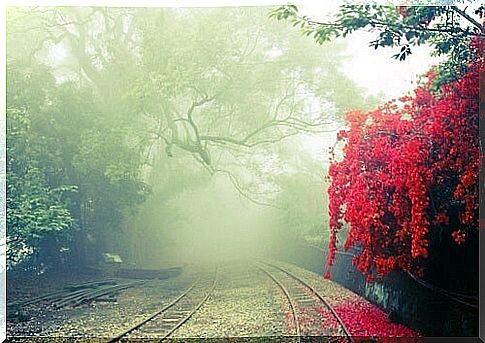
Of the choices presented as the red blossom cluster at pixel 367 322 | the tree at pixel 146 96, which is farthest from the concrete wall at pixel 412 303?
the tree at pixel 146 96

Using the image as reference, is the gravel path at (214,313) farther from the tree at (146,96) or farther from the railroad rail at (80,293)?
the tree at (146,96)

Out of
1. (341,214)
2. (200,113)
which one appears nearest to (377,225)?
(341,214)

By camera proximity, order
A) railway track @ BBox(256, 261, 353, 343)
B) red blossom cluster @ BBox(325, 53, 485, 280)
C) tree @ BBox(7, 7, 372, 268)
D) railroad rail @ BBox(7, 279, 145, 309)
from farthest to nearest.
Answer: tree @ BBox(7, 7, 372, 268) < railroad rail @ BBox(7, 279, 145, 309) < railway track @ BBox(256, 261, 353, 343) < red blossom cluster @ BBox(325, 53, 485, 280)

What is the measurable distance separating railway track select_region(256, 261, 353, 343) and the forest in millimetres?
189

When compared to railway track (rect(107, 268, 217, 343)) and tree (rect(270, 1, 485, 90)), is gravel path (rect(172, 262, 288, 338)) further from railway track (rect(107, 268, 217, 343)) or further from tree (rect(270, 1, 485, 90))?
tree (rect(270, 1, 485, 90))

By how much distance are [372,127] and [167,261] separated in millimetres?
1775

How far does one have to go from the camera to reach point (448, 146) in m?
5.03

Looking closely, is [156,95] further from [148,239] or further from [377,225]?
[377,225]

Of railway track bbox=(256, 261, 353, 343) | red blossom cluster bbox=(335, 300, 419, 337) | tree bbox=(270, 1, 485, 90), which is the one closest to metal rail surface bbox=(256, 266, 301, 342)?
railway track bbox=(256, 261, 353, 343)

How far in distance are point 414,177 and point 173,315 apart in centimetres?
192

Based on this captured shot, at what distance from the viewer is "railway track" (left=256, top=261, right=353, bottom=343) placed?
5137mm

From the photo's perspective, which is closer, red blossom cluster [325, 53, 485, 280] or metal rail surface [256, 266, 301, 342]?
red blossom cluster [325, 53, 485, 280]

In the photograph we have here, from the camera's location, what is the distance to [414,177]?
5.01m

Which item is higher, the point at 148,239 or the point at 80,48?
the point at 80,48
